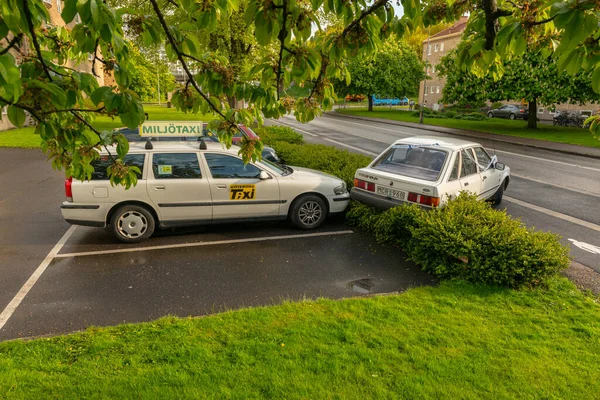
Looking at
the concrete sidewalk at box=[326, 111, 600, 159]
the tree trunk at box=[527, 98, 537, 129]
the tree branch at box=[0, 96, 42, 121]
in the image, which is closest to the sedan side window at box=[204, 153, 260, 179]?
the tree branch at box=[0, 96, 42, 121]

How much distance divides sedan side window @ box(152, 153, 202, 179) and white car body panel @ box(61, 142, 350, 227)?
0.07m

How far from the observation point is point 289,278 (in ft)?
19.8

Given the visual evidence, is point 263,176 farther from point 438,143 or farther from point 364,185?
point 438,143

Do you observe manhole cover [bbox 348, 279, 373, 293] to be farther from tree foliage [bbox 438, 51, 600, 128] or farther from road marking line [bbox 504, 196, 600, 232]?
tree foliage [bbox 438, 51, 600, 128]

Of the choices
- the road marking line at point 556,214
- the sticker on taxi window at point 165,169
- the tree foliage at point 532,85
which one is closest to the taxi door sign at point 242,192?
the sticker on taxi window at point 165,169

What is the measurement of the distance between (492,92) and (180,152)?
26.9m

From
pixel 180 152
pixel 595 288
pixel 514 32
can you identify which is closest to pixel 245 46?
pixel 180 152

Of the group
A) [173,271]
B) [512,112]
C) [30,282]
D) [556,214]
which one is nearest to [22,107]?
[173,271]

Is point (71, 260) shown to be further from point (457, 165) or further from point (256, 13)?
point (457, 165)

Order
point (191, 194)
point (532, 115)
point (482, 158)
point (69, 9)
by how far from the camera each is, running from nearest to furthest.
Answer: point (69, 9), point (191, 194), point (482, 158), point (532, 115)

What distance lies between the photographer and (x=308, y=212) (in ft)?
26.7

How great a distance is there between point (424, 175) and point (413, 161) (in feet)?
1.84

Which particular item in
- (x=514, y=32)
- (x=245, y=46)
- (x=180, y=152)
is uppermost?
(x=245, y=46)

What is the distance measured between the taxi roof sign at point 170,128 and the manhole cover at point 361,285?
17.5 ft
